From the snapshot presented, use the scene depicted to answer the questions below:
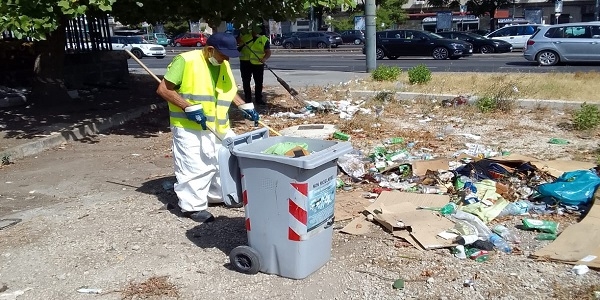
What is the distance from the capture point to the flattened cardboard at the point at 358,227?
499 cm

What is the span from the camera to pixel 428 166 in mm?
6387

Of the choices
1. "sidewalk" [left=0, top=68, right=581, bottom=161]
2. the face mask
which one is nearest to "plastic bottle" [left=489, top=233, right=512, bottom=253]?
the face mask

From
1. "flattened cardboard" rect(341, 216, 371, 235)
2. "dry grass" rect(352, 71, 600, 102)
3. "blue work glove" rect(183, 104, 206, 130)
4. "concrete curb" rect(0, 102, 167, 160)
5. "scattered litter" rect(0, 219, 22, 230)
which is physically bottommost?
"flattened cardboard" rect(341, 216, 371, 235)

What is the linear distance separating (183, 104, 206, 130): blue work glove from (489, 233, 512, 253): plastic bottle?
240cm

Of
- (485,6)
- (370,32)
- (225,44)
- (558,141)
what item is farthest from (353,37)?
(225,44)

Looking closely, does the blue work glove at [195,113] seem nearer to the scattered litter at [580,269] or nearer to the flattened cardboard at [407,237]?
the flattened cardboard at [407,237]

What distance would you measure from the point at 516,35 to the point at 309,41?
16.4 meters

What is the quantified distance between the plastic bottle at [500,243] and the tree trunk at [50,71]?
895 cm

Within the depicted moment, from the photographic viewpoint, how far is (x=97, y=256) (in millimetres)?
4691

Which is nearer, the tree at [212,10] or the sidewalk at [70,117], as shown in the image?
the sidewalk at [70,117]

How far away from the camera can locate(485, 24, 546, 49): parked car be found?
30234 millimetres

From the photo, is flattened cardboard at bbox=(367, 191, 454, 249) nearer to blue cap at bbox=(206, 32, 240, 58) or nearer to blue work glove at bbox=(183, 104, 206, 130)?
blue work glove at bbox=(183, 104, 206, 130)

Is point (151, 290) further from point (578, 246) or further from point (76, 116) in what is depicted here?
point (76, 116)

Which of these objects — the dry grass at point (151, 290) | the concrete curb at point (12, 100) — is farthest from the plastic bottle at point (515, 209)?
the concrete curb at point (12, 100)
